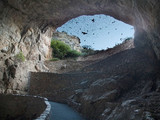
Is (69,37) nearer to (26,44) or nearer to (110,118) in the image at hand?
(26,44)

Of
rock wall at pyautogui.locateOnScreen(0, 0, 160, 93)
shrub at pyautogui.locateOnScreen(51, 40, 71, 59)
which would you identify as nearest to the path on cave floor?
rock wall at pyautogui.locateOnScreen(0, 0, 160, 93)

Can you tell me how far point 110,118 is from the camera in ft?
16.6

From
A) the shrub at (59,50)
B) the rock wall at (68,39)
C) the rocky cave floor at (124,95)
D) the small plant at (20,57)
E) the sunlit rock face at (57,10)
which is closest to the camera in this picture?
the rocky cave floor at (124,95)

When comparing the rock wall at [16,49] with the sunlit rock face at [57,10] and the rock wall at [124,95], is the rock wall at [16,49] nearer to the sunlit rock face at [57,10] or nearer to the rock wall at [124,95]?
the sunlit rock face at [57,10]

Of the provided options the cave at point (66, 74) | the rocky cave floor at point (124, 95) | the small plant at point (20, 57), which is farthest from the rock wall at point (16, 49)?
the rocky cave floor at point (124, 95)

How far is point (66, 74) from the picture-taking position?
46.5 feet

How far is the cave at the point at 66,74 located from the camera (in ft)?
25.7

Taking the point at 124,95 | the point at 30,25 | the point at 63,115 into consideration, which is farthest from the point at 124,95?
the point at 30,25

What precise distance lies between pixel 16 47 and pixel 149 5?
12726 millimetres

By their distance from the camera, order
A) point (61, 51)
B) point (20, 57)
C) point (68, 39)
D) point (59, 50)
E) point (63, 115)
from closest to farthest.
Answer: point (63, 115), point (20, 57), point (59, 50), point (61, 51), point (68, 39)

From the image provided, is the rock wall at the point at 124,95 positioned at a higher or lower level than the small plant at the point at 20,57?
lower

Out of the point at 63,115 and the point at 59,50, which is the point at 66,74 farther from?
the point at 59,50

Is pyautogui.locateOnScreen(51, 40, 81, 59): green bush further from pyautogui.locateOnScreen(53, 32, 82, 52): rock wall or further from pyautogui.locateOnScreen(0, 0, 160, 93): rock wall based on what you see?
pyautogui.locateOnScreen(0, 0, 160, 93): rock wall

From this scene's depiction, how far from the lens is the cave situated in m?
7.82
